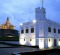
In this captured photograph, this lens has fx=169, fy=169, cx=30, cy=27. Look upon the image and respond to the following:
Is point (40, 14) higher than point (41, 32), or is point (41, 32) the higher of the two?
point (40, 14)

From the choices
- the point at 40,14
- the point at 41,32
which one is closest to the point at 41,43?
the point at 41,32

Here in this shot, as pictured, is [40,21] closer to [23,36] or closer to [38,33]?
[38,33]

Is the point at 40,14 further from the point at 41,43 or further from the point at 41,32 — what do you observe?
the point at 41,43

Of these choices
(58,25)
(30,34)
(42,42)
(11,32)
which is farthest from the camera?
(11,32)

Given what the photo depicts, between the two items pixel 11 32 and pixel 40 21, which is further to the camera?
pixel 11 32

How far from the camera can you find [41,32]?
3275 centimetres

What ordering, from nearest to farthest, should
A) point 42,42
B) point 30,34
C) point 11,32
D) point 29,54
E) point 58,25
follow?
point 29,54 < point 42,42 < point 30,34 < point 58,25 < point 11,32

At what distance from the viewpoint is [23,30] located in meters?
37.2

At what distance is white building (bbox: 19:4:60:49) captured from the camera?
3272 centimetres

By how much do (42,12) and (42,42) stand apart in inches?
233

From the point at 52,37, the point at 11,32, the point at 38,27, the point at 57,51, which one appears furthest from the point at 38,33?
the point at 11,32

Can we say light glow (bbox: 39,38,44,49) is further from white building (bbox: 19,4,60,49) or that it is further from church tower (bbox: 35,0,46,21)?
church tower (bbox: 35,0,46,21)

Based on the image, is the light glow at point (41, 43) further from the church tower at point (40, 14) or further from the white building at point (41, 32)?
the church tower at point (40, 14)

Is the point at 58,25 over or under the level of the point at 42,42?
over
